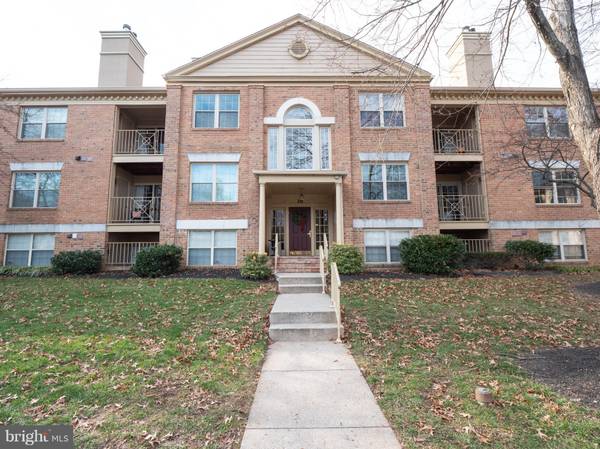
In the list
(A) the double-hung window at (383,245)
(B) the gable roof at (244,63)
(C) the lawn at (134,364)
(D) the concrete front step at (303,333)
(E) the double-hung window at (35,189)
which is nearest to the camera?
(C) the lawn at (134,364)

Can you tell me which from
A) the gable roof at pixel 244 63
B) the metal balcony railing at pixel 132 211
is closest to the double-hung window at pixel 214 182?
the metal balcony railing at pixel 132 211

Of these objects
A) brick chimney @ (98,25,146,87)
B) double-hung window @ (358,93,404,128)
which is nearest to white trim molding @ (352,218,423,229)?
double-hung window @ (358,93,404,128)

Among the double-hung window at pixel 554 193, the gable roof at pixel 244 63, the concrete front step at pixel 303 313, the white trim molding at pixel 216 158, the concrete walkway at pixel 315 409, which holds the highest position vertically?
the gable roof at pixel 244 63

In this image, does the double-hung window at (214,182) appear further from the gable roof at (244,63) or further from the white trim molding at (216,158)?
the gable roof at (244,63)

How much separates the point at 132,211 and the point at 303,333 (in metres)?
12.4

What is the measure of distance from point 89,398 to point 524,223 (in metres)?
16.8

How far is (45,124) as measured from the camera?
578 inches

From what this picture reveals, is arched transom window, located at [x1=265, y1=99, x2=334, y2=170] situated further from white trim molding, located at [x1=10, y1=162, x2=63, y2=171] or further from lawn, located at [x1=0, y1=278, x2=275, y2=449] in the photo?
white trim molding, located at [x1=10, y1=162, x2=63, y2=171]

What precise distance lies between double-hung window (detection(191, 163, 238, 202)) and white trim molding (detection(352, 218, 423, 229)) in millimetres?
5505

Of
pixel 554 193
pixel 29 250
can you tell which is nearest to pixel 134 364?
pixel 29 250

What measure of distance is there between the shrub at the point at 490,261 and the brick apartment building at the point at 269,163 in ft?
2.54

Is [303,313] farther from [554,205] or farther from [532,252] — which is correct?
→ [554,205]

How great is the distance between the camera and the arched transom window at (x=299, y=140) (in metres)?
13.9

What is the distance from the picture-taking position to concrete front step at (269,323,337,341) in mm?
6129
